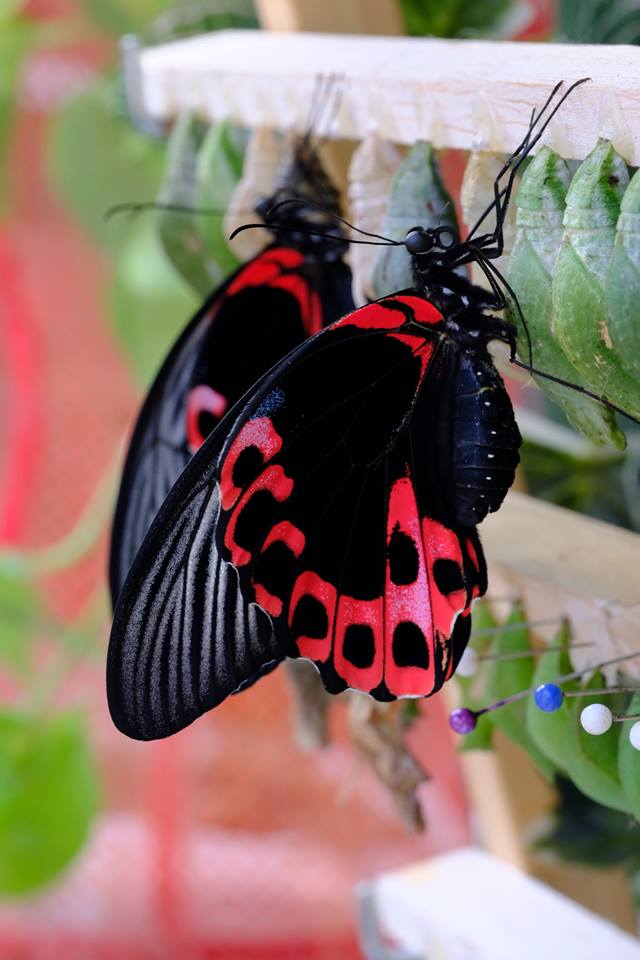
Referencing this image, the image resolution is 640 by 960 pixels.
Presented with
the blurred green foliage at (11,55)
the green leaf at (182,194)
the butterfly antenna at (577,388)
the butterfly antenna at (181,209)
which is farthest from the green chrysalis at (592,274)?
the blurred green foliage at (11,55)

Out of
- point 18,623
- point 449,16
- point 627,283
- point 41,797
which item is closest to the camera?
point 627,283

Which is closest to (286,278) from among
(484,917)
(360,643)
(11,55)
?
(360,643)

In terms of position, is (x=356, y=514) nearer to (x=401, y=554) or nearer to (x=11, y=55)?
(x=401, y=554)

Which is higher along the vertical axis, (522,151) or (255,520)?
(522,151)

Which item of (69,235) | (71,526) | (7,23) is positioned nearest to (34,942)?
(71,526)

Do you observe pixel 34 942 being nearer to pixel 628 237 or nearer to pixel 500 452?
pixel 500 452

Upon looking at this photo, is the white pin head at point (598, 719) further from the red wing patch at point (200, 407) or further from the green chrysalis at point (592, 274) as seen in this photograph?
the red wing patch at point (200, 407)

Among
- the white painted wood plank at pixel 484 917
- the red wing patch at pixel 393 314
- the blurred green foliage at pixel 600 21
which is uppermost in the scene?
the blurred green foliage at pixel 600 21
